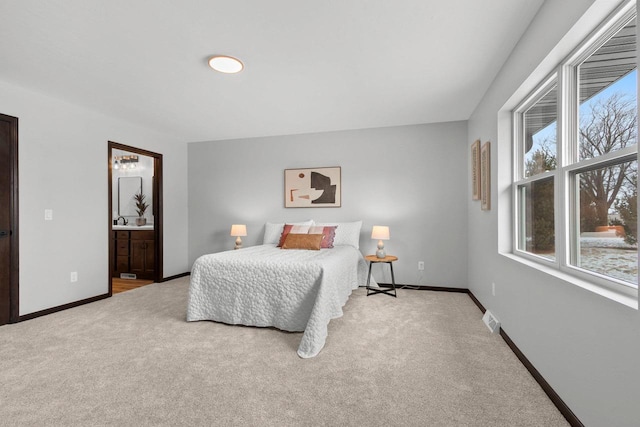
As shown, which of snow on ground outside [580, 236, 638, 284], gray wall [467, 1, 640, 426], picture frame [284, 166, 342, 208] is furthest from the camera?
picture frame [284, 166, 342, 208]

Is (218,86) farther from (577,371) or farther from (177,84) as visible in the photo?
(577,371)

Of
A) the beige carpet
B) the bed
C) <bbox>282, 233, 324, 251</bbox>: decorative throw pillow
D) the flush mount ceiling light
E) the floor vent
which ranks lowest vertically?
the beige carpet

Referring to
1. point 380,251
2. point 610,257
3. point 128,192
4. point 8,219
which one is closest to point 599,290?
point 610,257

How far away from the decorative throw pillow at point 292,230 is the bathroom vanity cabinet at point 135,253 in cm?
228

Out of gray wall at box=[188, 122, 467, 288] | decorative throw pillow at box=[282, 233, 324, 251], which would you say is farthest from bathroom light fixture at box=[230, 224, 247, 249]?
decorative throw pillow at box=[282, 233, 324, 251]

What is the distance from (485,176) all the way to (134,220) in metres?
6.22

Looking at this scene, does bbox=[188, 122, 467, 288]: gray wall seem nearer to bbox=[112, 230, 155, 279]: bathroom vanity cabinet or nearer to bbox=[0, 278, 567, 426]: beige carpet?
bbox=[112, 230, 155, 279]: bathroom vanity cabinet

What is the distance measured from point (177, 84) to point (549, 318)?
3.50 m

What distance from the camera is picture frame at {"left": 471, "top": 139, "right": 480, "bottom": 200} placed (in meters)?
3.46

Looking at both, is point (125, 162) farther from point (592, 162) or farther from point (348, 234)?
point (592, 162)

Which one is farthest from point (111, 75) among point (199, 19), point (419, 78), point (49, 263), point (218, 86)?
point (419, 78)

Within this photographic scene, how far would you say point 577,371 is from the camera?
150 cm

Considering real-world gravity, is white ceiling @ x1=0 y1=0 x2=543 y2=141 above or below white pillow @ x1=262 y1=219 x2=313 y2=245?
above

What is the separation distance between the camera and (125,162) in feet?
20.1
